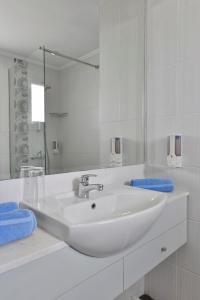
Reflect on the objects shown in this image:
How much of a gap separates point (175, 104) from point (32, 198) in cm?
96

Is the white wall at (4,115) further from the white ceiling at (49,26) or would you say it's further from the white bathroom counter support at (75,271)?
the white bathroom counter support at (75,271)

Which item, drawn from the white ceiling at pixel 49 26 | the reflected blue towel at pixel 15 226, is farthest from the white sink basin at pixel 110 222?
the white ceiling at pixel 49 26

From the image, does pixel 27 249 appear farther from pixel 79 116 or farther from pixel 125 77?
pixel 125 77

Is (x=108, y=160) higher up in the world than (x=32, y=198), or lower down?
higher up

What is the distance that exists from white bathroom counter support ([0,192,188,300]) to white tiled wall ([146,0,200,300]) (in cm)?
36

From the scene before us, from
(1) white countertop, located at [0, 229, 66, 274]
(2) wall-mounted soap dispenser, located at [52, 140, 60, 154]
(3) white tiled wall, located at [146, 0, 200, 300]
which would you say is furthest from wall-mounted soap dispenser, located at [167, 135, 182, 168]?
(1) white countertop, located at [0, 229, 66, 274]

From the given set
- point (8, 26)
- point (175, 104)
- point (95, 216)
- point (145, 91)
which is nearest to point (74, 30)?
point (8, 26)

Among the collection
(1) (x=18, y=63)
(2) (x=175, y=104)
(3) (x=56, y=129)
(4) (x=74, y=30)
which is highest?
(4) (x=74, y=30)

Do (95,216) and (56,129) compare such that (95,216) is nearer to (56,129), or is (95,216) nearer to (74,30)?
(56,129)

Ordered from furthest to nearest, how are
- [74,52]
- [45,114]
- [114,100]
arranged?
1. [114,100]
2. [74,52]
3. [45,114]

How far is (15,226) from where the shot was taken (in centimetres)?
62

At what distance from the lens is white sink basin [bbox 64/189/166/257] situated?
2.10ft

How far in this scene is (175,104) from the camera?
1.32m

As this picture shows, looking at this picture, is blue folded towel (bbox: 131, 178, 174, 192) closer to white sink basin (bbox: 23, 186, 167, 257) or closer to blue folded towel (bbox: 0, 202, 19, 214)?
white sink basin (bbox: 23, 186, 167, 257)
